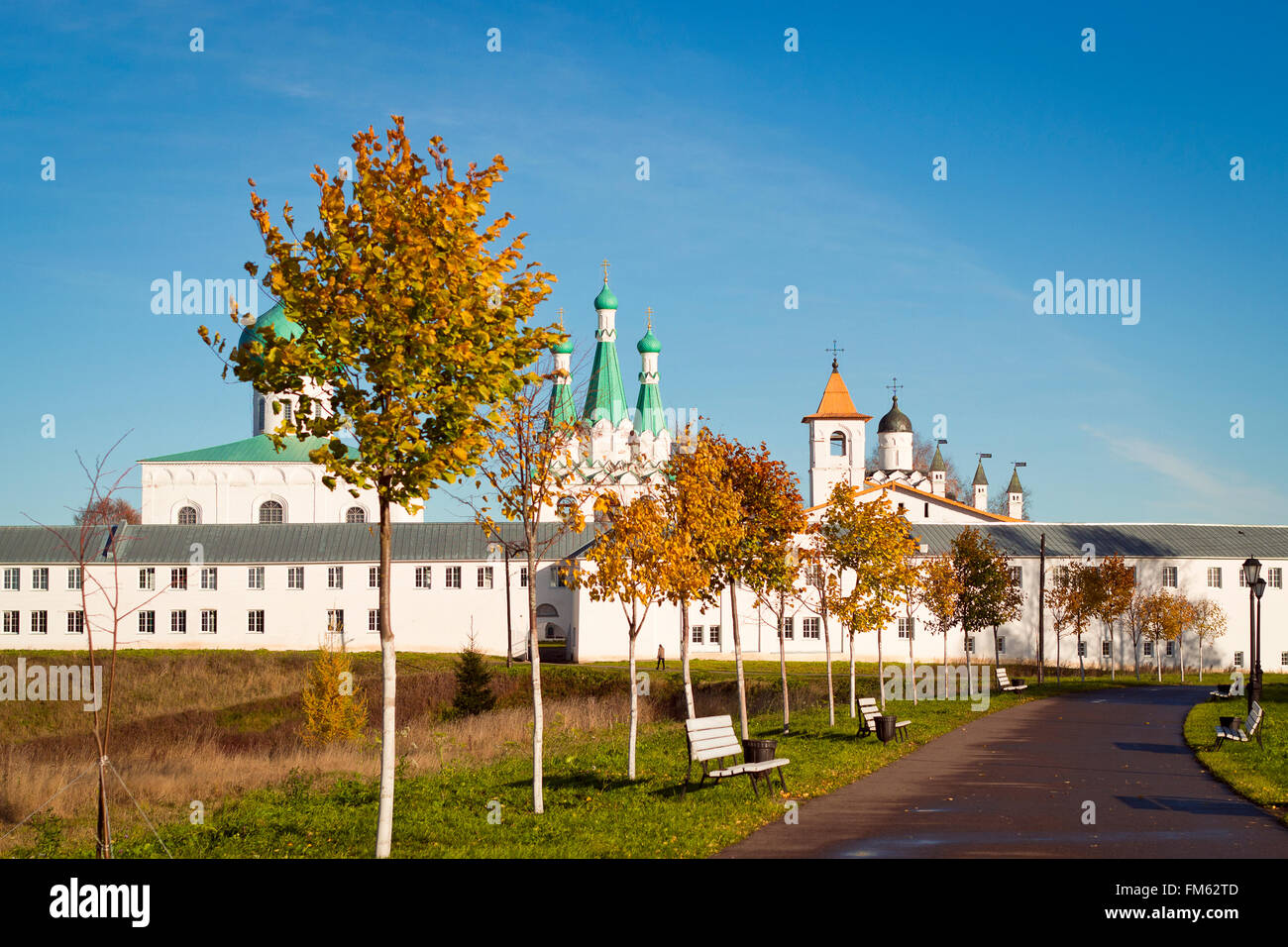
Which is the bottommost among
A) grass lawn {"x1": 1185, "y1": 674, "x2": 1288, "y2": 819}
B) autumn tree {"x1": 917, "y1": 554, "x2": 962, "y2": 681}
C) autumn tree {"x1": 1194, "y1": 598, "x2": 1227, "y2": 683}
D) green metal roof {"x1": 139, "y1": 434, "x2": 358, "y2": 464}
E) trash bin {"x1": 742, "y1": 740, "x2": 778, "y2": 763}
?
autumn tree {"x1": 1194, "y1": 598, "x2": 1227, "y2": 683}

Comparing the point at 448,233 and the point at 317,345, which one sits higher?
the point at 448,233

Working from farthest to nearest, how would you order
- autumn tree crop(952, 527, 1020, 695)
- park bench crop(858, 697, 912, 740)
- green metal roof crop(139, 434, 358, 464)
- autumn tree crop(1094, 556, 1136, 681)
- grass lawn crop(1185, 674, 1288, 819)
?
green metal roof crop(139, 434, 358, 464) → autumn tree crop(1094, 556, 1136, 681) → autumn tree crop(952, 527, 1020, 695) → park bench crop(858, 697, 912, 740) → grass lawn crop(1185, 674, 1288, 819)

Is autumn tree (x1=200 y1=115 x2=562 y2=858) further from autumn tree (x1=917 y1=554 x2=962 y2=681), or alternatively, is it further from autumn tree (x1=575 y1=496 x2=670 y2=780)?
autumn tree (x1=917 y1=554 x2=962 y2=681)

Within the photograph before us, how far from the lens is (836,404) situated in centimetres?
8888

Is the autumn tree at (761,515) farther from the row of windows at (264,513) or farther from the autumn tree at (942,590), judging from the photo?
the row of windows at (264,513)

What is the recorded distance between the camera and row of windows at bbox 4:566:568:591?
57.1 m

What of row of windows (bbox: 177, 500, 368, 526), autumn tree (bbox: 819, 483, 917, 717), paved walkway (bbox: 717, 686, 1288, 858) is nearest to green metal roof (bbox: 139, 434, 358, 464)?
row of windows (bbox: 177, 500, 368, 526)

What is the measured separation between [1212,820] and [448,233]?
9.32 metres

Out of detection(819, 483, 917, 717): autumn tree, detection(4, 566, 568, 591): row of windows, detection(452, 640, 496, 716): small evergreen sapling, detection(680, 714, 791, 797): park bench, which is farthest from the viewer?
detection(4, 566, 568, 591): row of windows

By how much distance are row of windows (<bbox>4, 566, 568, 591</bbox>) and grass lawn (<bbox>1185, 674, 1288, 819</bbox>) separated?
35.8m

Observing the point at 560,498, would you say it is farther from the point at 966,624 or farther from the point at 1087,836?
the point at 966,624
